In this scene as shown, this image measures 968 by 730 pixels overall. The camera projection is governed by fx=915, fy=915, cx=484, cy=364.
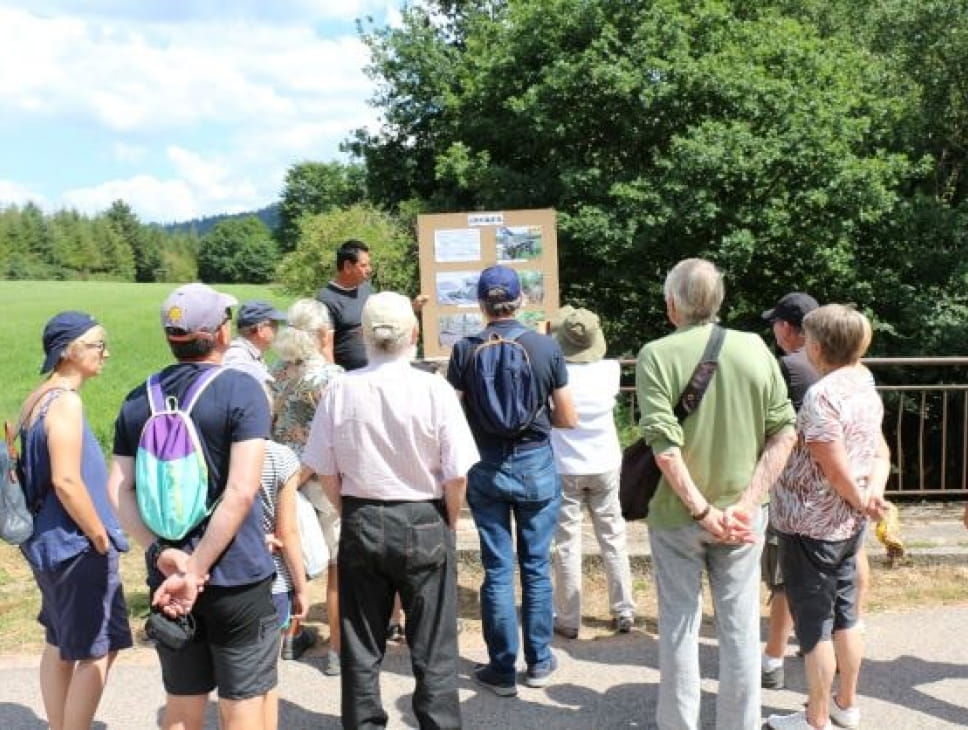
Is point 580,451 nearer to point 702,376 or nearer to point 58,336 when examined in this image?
point 702,376

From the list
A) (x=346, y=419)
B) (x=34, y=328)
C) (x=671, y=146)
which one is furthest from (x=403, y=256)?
(x=34, y=328)

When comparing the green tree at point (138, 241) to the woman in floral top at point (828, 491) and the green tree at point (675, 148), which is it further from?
the woman in floral top at point (828, 491)

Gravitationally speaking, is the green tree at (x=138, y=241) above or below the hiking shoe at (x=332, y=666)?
above

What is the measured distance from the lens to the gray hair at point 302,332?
412cm

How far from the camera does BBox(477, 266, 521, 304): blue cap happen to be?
3.96m

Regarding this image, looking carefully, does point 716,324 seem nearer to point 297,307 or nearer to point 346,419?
point 346,419

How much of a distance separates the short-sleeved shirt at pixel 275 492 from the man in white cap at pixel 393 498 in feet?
0.42

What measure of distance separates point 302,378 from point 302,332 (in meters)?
0.21

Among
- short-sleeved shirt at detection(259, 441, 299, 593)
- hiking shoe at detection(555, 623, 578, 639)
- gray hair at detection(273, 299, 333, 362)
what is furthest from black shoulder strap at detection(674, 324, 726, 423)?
hiking shoe at detection(555, 623, 578, 639)

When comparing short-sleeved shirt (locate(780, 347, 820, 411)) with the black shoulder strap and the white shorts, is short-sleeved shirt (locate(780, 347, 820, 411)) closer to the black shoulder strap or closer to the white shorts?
the black shoulder strap

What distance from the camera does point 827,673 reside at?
3.43 m

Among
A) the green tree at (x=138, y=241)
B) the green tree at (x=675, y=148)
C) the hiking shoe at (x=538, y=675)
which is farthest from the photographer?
the green tree at (x=138, y=241)

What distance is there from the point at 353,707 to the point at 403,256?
1672cm

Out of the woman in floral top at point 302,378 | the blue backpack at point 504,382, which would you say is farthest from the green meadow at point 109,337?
the blue backpack at point 504,382
